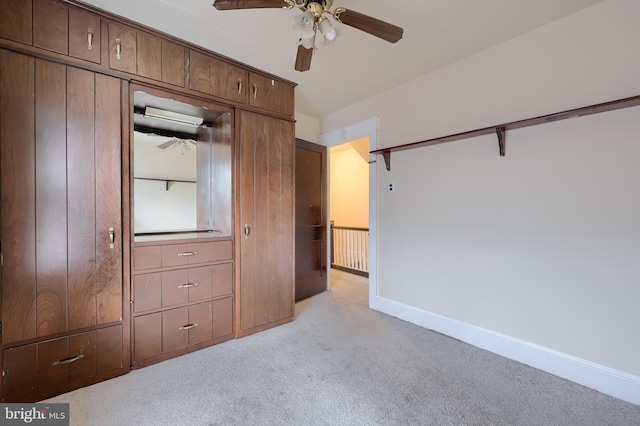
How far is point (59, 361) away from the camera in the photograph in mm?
1690

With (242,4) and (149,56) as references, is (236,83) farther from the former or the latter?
(242,4)

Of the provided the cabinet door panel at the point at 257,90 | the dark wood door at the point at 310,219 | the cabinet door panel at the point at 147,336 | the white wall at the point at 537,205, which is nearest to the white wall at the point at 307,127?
the dark wood door at the point at 310,219

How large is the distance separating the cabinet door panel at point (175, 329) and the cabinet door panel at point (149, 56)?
188 centimetres

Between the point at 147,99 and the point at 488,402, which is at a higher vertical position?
the point at 147,99

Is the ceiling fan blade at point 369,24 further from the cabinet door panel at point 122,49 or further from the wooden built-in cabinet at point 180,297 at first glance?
the wooden built-in cabinet at point 180,297

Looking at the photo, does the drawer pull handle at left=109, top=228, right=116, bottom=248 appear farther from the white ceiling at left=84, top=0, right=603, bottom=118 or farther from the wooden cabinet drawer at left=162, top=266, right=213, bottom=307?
the white ceiling at left=84, top=0, right=603, bottom=118

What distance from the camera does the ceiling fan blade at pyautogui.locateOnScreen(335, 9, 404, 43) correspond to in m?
1.47

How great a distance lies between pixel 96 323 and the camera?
1.81m

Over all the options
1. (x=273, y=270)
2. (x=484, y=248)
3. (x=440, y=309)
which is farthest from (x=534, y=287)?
(x=273, y=270)

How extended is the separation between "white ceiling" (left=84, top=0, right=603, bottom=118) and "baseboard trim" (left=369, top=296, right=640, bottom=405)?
8.07 ft

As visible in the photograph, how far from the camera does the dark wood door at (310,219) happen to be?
11.5ft

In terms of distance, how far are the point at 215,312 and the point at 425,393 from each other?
1777mm

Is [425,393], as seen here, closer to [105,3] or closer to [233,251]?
[233,251]

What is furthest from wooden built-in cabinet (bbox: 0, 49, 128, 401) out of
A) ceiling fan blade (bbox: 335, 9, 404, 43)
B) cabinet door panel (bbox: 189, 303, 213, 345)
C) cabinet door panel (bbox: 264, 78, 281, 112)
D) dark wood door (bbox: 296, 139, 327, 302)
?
dark wood door (bbox: 296, 139, 327, 302)
